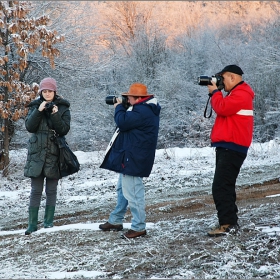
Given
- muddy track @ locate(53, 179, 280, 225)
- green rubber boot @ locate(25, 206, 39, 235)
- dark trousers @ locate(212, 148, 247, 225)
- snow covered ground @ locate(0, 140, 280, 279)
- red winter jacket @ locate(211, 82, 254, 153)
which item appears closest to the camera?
snow covered ground @ locate(0, 140, 280, 279)

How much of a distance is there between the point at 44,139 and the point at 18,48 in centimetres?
702

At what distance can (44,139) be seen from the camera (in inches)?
237

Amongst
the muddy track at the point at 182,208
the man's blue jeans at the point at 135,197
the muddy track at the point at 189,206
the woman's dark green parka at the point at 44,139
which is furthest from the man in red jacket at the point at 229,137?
the woman's dark green parka at the point at 44,139

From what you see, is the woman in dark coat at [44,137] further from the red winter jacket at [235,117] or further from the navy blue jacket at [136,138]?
the red winter jacket at [235,117]

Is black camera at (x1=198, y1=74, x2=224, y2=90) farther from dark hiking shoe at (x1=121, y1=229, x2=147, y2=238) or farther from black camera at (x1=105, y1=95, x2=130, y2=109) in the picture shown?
dark hiking shoe at (x1=121, y1=229, x2=147, y2=238)

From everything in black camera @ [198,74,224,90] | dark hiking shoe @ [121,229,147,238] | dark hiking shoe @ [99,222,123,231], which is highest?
black camera @ [198,74,224,90]

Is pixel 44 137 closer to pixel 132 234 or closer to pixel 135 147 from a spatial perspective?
pixel 135 147

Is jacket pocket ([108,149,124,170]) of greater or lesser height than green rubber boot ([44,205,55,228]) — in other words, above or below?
Result: above

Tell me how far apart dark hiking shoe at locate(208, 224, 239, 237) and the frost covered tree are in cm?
839

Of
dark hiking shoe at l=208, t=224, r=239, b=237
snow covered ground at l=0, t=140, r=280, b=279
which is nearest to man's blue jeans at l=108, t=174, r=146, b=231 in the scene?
snow covered ground at l=0, t=140, r=280, b=279

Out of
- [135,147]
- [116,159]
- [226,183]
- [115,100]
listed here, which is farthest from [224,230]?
[115,100]

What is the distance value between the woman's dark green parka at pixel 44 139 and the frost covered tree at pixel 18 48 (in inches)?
254

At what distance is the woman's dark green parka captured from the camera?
19.5ft

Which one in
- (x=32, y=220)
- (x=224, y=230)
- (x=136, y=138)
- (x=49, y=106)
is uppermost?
(x=49, y=106)
